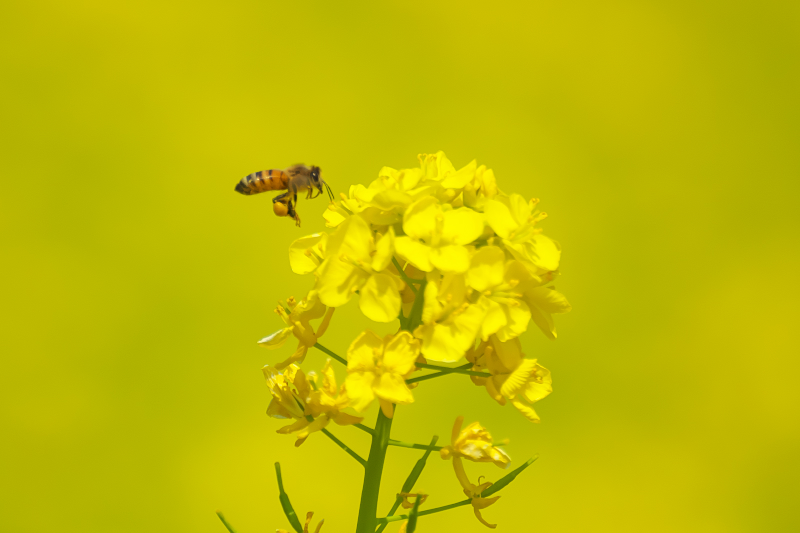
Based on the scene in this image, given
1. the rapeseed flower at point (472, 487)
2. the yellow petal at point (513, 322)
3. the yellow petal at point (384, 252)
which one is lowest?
the rapeseed flower at point (472, 487)

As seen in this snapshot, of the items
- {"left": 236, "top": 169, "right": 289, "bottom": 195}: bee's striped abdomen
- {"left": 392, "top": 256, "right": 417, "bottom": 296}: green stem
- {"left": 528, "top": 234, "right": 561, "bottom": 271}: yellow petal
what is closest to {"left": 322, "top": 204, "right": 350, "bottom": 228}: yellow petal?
{"left": 392, "top": 256, "right": 417, "bottom": 296}: green stem

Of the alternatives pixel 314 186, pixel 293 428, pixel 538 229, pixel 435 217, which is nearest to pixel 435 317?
pixel 435 217

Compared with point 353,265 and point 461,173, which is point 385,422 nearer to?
point 353,265

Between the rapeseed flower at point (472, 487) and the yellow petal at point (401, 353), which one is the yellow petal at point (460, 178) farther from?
the rapeseed flower at point (472, 487)

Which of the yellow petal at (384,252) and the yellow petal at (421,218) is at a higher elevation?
the yellow petal at (421,218)

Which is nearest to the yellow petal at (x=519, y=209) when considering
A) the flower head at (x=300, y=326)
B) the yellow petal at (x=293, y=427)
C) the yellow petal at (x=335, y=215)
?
the yellow petal at (x=335, y=215)

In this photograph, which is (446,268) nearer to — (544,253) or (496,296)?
(496,296)

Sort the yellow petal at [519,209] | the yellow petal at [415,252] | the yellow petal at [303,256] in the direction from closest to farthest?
the yellow petal at [415,252] → the yellow petal at [519,209] → the yellow petal at [303,256]
